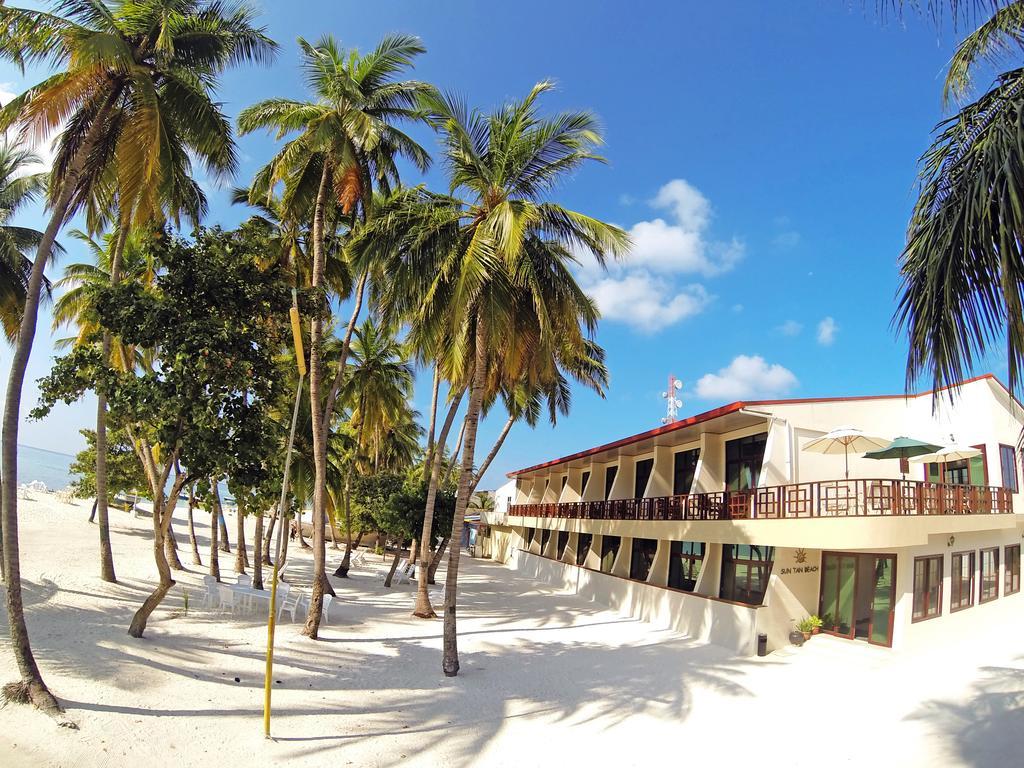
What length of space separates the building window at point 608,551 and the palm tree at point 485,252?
1393 centimetres

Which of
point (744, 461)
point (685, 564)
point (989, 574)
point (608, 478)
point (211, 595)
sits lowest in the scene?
point (211, 595)

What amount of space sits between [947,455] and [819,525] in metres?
6.69

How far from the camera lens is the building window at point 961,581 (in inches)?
586

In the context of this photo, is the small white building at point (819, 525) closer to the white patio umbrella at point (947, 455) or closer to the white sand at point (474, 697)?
the white patio umbrella at point (947, 455)

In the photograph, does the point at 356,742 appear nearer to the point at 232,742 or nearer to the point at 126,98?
the point at 232,742

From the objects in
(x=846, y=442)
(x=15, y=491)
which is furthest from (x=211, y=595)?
(x=846, y=442)

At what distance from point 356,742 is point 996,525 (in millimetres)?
16712

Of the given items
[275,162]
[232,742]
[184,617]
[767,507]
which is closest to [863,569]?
[767,507]

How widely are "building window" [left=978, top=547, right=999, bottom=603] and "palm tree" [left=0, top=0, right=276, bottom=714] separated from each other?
21909mm

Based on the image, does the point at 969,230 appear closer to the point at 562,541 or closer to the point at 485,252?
the point at 485,252

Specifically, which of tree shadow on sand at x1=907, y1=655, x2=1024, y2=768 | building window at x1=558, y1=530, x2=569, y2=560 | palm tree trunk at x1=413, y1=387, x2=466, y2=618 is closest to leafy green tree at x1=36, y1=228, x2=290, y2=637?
palm tree trunk at x1=413, y1=387, x2=466, y2=618

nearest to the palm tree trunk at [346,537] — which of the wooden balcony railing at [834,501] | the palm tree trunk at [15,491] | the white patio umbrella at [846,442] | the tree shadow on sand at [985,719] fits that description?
the wooden balcony railing at [834,501]

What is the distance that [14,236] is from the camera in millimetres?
14812

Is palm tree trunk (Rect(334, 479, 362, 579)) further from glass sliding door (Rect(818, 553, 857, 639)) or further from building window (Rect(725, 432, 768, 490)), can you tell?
glass sliding door (Rect(818, 553, 857, 639))
